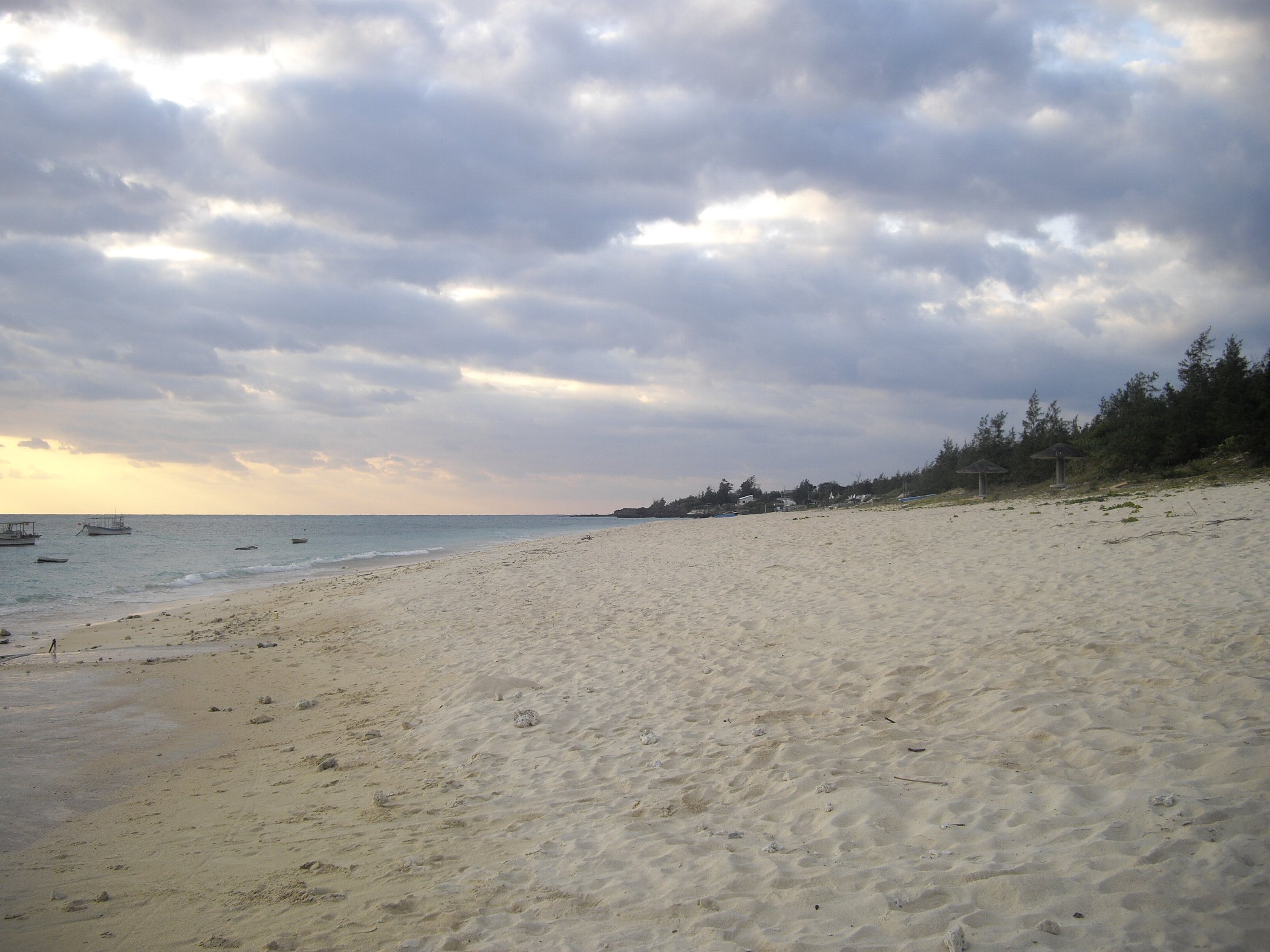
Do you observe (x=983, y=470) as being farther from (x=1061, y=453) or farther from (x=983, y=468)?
(x=1061, y=453)

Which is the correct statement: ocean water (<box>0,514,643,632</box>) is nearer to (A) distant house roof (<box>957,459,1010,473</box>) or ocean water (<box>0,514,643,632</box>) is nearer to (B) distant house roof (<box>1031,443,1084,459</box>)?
(A) distant house roof (<box>957,459,1010,473</box>)

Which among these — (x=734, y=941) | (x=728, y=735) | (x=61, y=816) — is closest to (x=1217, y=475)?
(x=728, y=735)

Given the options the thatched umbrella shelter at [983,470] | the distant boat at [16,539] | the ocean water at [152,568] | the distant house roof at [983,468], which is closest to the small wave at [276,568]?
→ the ocean water at [152,568]

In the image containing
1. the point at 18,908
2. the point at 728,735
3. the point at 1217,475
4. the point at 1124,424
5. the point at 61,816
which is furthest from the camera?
the point at 1124,424

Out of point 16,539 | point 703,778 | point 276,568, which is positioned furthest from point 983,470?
point 16,539

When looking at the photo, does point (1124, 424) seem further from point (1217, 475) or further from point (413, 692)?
point (413, 692)

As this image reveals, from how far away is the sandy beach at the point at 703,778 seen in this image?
3.32m

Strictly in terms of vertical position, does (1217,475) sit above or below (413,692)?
above

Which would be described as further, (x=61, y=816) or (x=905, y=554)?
(x=905, y=554)

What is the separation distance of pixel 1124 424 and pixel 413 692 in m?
31.2

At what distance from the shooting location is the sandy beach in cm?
332

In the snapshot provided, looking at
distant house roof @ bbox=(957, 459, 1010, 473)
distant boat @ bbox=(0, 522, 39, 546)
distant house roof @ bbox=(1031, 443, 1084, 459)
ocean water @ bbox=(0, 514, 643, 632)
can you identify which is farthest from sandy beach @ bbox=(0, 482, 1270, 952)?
distant boat @ bbox=(0, 522, 39, 546)

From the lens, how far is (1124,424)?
28.8 metres

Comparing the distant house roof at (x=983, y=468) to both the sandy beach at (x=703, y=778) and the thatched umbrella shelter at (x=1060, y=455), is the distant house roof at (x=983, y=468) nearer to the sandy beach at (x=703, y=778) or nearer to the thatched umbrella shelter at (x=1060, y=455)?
the thatched umbrella shelter at (x=1060, y=455)
